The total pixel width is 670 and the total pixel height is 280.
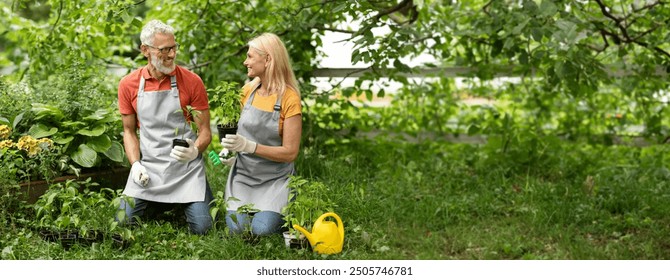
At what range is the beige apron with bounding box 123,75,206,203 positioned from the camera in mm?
3926

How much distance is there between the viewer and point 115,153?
14.2 feet

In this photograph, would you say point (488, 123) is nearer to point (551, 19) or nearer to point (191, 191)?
point (551, 19)

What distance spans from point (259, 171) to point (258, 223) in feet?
0.96

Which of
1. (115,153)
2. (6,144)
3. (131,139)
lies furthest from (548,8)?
(6,144)

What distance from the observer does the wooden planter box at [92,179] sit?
404 cm

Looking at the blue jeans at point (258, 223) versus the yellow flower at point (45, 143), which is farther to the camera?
the yellow flower at point (45, 143)

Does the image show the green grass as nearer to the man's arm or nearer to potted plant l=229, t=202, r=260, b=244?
potted plant l=229, t=202, r=260, b=244

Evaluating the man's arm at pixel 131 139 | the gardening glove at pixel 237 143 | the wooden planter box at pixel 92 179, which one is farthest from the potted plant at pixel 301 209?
the wooden planter box at pixel 92 179

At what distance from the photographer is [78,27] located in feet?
18.4

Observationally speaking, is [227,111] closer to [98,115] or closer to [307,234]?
[307,234]

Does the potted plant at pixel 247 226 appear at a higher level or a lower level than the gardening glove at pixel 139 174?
lower

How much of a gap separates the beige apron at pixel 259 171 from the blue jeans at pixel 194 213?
0.13 meters

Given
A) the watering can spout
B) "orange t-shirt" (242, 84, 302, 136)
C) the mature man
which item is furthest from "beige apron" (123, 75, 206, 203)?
the watering can spout

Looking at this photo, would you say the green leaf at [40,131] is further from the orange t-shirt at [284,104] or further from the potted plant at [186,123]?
the orange t-shirt at [284,104]
